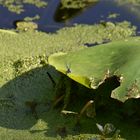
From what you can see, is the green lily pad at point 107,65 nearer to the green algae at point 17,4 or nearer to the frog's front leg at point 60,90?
the frog's front leg at point 60,90

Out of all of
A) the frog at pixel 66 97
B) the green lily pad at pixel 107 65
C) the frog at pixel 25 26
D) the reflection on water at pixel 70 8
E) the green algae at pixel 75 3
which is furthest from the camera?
the green algae at pixel 75 3

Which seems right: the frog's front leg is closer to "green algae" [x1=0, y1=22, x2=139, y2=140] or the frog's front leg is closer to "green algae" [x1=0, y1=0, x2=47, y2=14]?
"green algae" [x1=0, y1=22, x2=139, y2=140]

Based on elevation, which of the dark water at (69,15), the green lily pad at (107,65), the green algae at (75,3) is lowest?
the green lily pad at (107,65)

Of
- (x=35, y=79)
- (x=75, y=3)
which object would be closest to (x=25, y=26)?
(x=75, y=3)

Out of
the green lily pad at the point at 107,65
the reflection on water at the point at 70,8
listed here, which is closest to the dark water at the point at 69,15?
the reflection on water at the point at 70,8

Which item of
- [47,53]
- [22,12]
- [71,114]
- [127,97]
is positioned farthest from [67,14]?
[127,97]

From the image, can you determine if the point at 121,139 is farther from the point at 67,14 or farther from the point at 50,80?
the point at 67,14

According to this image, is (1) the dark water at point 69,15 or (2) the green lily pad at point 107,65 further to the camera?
(1) the dark water at point 69,15

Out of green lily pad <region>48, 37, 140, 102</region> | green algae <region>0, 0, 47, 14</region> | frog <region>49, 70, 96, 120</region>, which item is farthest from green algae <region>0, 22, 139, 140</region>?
green algae <region>0, 0, 47, 14</region>
